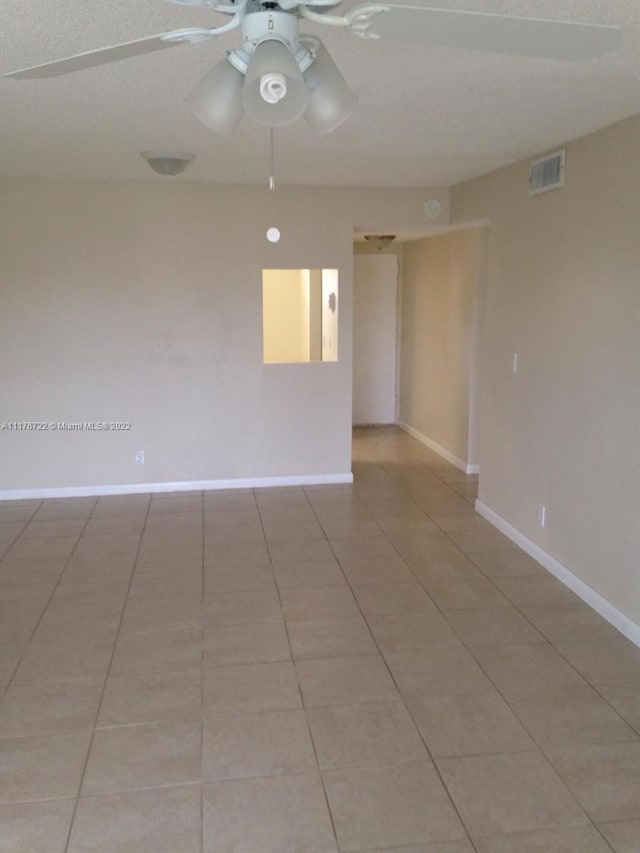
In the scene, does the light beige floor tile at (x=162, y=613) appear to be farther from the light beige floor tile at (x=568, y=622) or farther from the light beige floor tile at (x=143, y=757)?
the light beige floor tile at (x=568, y=622)

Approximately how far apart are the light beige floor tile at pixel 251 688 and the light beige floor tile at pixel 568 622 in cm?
122

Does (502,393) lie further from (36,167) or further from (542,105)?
(36,167)

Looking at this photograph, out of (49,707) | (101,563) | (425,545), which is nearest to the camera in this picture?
(49,707)

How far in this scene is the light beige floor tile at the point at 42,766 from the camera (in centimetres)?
220

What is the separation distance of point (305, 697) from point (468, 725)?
620mm

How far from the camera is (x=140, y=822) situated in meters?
2.08

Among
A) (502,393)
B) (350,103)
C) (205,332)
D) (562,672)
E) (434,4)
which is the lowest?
(562,672)

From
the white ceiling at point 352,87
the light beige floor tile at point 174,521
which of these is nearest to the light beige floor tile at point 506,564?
the light beige floor tile at point 174,521

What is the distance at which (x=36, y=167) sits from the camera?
4.38m

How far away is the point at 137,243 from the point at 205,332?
2.61 feet

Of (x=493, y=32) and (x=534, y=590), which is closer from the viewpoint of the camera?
(x=493, y=32)

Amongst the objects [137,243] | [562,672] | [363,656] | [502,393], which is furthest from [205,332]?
Answer: [562,672]

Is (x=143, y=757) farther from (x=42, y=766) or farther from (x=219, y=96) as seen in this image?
(x=219, y=96)

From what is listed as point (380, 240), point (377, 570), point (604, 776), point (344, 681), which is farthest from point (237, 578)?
point (380, 240)
